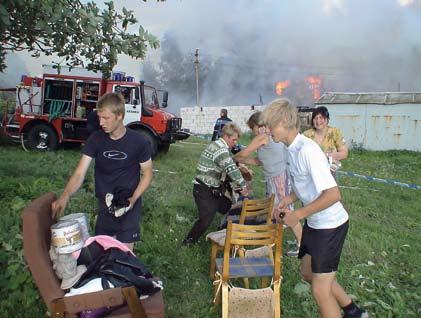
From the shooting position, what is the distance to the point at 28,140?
12.9m

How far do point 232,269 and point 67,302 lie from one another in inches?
52.7

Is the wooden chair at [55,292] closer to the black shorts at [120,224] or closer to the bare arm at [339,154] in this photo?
the black shorts at [120,224]

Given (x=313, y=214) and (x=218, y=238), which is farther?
(x=218, y=238)

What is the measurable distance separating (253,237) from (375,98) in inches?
685

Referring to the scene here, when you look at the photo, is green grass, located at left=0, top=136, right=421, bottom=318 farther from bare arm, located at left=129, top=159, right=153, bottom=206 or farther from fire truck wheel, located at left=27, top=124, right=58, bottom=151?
fire truck wheel, located at left=27, top=124, right=58, bottom=151

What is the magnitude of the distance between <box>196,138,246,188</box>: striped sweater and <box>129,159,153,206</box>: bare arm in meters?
1.20

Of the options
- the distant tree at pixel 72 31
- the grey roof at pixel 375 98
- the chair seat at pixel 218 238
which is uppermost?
the grey roof at pixel 375 98

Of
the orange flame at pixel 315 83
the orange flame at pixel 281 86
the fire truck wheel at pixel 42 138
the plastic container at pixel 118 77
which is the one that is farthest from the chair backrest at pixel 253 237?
the orange flame at pixel 315 83

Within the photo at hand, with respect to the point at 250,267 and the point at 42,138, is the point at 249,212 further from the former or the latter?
the point at 42,138

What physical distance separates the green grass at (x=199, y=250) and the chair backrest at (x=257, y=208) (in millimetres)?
697

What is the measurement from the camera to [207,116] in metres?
25.5

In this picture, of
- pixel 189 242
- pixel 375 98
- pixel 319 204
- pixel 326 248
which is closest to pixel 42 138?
pixel 189 242

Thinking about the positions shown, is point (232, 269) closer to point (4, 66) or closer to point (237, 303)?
point (237, 303)

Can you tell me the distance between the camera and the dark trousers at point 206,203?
4625mm
